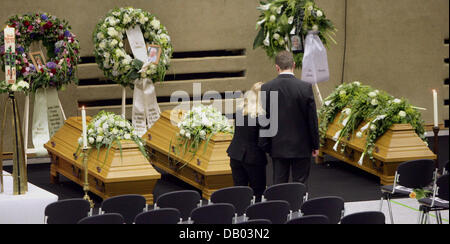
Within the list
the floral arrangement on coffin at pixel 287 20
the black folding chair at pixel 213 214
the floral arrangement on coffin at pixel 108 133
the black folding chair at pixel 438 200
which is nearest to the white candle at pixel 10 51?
the floral arrangement on coffin at pixel 108 133

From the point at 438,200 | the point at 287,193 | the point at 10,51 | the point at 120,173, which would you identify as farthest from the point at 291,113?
the point at 10,51

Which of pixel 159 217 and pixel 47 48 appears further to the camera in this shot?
pixel 47 48

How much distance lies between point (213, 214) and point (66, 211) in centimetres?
119

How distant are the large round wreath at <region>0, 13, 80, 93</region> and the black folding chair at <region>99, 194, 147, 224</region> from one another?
403 centimetres

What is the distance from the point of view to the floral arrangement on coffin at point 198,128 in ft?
29.1

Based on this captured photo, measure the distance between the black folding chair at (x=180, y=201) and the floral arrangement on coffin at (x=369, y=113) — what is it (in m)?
3.23

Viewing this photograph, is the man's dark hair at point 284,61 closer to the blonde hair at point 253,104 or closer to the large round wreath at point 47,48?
the blonde hair at point 253,104

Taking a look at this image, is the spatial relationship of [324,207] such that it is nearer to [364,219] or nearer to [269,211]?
[269,211]

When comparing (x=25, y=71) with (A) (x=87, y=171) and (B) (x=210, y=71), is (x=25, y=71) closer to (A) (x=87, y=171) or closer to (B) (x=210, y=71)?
(A) (x=87, y=171)

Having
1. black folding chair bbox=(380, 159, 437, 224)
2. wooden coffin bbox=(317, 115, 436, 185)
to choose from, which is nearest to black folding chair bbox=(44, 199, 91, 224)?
black folding chair bbox=(380, 159, 437, 224)

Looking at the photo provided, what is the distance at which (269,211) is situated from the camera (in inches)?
244

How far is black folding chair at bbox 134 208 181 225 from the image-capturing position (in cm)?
579
